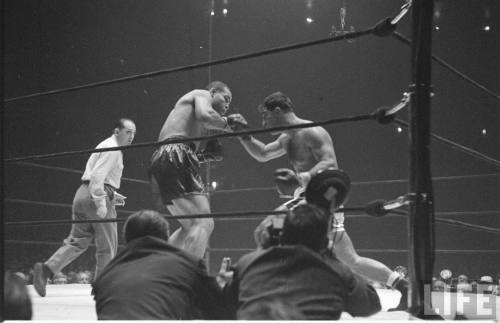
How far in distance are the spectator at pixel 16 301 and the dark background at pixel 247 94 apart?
3.53 m

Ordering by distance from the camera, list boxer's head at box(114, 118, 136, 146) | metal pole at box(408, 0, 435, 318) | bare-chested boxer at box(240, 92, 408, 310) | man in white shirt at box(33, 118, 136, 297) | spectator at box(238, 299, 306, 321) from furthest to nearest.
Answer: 1. boxer's head at box(114, 118, 136, 146)
2. man in white shirt at box(33, 118, 136, 297)
3. bare-chested boxer at box(240, 92, 408, 310)
4. metal pole at box(408, 0, 435, 318)
5. spectator at box(238, 299, 306, 321)

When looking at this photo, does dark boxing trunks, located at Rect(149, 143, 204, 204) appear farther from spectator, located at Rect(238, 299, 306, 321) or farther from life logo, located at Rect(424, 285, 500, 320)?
spectator, located at Rect(238, 299, 306, 321)

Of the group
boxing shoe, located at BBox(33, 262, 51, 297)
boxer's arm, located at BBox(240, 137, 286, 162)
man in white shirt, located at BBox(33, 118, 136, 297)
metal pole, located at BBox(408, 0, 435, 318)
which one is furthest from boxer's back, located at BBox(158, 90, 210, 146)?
metal pole, located at BBox(408, 0, 435, 318)

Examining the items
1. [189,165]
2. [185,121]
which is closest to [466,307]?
[189,165]

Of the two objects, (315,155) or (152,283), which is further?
(315,155)

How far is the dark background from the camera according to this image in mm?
5203

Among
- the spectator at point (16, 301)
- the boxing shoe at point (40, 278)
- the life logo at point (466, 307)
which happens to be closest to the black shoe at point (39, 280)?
the boxing shoe at point (40, 278)

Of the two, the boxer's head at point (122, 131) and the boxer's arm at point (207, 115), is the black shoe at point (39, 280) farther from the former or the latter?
the boxer's arm at point (207, 115)

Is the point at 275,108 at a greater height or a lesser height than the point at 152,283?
greater

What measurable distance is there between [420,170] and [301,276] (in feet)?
1.63

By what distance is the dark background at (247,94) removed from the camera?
5203 millimetres

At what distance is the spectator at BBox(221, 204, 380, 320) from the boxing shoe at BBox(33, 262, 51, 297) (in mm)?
2343

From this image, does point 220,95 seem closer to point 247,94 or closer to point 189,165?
point 189,165

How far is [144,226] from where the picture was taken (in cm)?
182
